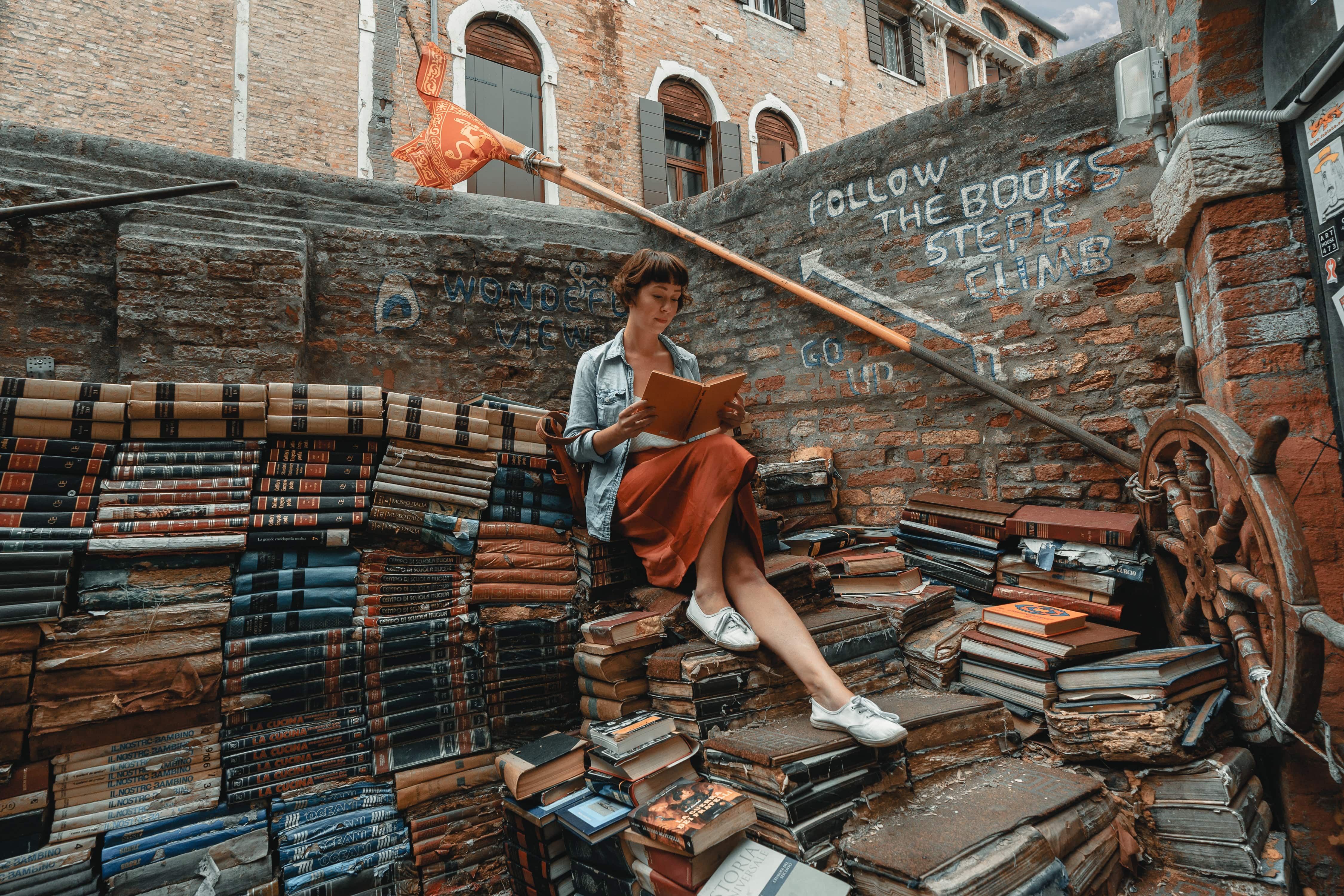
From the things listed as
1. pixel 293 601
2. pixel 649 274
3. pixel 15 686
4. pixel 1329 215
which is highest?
pixel 649 274

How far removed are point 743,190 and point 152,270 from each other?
10.6 ft

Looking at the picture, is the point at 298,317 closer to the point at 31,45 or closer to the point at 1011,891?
the point at 1011,891

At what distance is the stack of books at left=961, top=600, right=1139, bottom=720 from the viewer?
220 cm

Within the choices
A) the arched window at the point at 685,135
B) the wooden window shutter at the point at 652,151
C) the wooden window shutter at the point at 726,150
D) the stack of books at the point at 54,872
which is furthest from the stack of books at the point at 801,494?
the wooden window shutter at the point at 726,150

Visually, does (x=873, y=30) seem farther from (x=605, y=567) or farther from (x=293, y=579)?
(x=293, y=579)

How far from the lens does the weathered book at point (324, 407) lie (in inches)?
89.1

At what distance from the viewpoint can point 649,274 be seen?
7.98ft

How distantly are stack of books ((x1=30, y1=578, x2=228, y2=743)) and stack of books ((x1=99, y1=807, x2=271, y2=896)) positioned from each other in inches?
11.5

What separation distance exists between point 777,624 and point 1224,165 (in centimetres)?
209

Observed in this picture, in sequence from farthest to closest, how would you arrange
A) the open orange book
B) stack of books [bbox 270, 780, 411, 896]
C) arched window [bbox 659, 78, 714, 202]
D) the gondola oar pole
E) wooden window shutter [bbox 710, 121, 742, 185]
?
1. wooden window shutter [bbox 710, 121, 742, 185]
2. arched window [bbox 659, 78, 714, 202]
3. the gondola oar pole
4. the open orange book
5. stack of books [bbox 270, 780, 411, 896]

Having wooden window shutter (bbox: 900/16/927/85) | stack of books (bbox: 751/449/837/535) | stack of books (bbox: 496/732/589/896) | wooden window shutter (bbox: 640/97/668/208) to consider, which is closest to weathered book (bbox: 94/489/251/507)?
stack of books (bbox: 496/732/589/896)

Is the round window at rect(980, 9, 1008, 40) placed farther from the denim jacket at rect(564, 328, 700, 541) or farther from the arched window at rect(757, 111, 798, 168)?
the denim jacket at rect(564, 328, 700, 541)

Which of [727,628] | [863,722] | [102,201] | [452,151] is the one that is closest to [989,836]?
[863,722]

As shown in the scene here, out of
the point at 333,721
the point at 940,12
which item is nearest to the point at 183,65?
the point at 333,721
